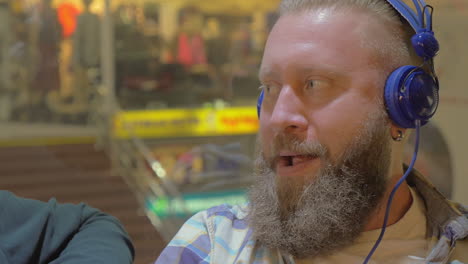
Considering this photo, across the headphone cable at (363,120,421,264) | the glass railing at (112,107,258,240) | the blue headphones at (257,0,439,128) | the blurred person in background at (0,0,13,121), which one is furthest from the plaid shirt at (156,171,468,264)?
the blurred person in background at (0,0,13,121)

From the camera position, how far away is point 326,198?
1190mm

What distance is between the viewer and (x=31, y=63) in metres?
7.24

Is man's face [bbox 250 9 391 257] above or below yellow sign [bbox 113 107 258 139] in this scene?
above

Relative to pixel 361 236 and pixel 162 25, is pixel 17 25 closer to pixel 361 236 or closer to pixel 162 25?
pixel 162 25

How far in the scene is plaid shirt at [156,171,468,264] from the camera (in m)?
1.22

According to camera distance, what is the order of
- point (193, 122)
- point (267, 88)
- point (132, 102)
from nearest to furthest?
point (267, 88) → point (132, 102) → point (193, 122)

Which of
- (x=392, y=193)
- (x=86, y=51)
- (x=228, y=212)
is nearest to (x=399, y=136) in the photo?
(x=392, y=193)

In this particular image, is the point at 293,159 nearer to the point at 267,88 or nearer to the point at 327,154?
the point at 327,154

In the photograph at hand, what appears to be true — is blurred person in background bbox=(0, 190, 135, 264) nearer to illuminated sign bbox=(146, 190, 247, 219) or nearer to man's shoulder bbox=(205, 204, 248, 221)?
man's shoulder bbox=(205, 204, 248, 221)

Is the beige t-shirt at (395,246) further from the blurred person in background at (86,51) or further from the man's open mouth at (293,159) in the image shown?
the blurred person in background at (86,51)

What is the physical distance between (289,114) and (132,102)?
6.72 meters

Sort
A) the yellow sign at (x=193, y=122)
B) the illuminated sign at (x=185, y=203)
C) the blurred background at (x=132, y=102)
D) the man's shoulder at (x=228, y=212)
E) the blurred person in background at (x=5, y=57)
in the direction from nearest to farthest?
the man's shoulder at (x=228, y=212) → the illuminated sign at (x=185, y=203) → the blurred background at (x=132, y=102) → the blurred person in background at (x=5, y=57) → the yellow sign at (x=193, y=122)

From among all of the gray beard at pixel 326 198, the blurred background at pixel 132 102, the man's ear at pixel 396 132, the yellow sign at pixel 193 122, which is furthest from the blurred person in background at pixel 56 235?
the yellow sign at pixel 193 122

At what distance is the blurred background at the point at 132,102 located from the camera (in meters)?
5.83
